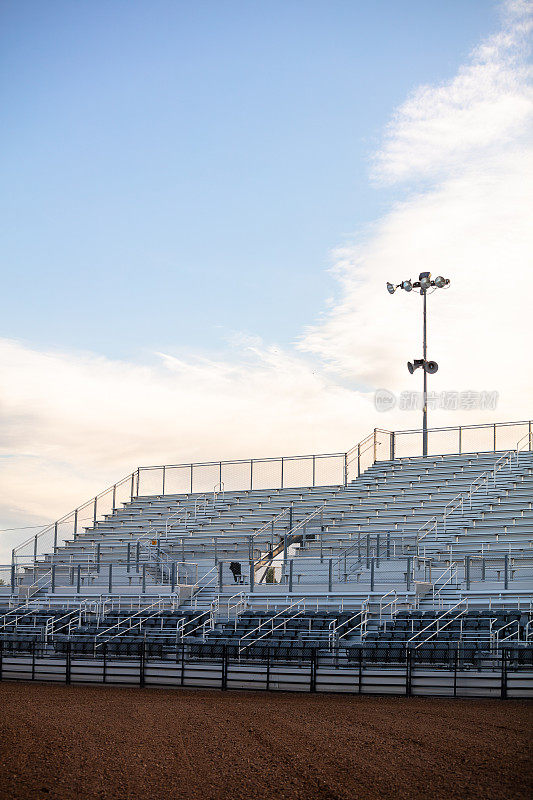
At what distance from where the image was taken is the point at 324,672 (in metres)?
20.5

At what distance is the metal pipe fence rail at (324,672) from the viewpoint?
760 inches

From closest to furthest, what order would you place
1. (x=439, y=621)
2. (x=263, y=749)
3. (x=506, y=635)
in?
(x=263, y=749) → (x=506, y=635) → (x=439, y=621)

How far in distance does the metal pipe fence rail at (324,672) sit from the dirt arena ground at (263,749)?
2.60 ft

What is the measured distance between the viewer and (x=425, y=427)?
136 ft

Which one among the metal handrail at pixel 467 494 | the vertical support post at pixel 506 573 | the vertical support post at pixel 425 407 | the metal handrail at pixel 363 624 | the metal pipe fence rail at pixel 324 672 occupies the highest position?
the vertical support post at pixel 425 407

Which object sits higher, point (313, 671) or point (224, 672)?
point (313, 671)

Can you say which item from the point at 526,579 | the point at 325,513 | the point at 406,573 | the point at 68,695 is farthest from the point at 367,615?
the point at 325,513

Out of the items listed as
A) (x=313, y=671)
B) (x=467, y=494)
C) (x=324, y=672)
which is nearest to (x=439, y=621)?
(x=324, y=672)

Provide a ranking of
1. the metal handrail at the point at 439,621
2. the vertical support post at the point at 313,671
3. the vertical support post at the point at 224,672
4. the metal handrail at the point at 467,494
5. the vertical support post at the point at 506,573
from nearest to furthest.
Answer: the vertical support post at the point at 313,671, the vertical support post at the point at 224,672, the metal handrail at the point at 439,621, the vertical support post at the point at 506,573, the metal handrail at the point at 467,494

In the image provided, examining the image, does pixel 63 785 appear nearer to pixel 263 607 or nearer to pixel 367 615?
pixel 367 615

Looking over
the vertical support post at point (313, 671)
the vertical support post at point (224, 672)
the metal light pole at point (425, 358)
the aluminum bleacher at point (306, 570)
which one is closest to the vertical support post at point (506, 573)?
the aluminum bleacher at point (306, 570)

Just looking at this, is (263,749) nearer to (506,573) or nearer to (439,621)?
(439,621)

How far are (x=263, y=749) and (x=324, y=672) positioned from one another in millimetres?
7469

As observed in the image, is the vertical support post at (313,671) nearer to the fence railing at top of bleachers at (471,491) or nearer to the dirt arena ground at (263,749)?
the dirt arena ground at (263,749)
